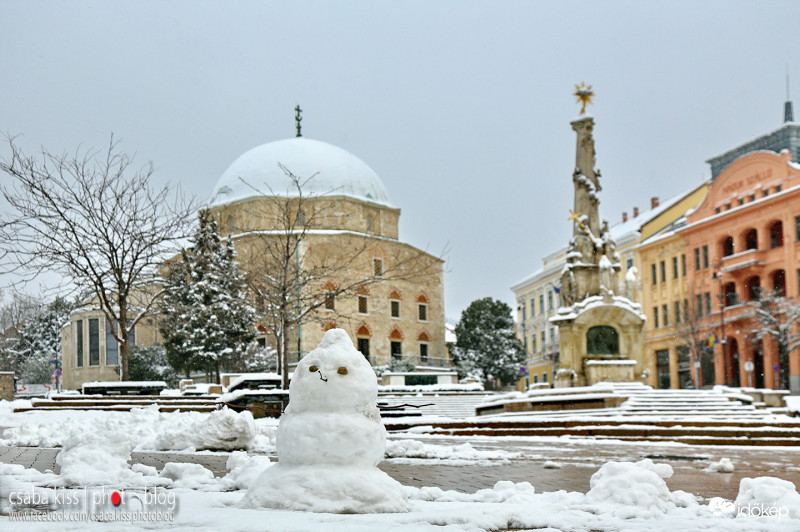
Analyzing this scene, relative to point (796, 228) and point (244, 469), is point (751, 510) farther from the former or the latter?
point (796, 228)

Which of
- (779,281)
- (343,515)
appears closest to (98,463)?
(343,515)

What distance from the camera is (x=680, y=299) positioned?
52406 mm

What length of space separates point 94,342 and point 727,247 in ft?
132

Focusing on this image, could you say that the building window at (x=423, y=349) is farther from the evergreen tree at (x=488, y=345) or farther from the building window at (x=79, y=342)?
the building window at (x=79, y=342)

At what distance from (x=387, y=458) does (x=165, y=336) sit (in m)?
34.7

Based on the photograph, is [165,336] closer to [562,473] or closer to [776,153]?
[776,153]

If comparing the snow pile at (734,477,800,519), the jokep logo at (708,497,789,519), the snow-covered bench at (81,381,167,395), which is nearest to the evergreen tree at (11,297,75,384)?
the snow-covered bench at (81,381,167,395)

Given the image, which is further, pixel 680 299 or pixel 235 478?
pixel 680 299

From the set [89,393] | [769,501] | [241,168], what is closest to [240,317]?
[89,393]

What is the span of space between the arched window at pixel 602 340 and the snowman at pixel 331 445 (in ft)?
70.1

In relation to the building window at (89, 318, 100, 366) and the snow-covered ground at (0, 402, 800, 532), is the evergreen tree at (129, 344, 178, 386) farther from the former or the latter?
the snow-covered ground at (0, 402, 800, 532)

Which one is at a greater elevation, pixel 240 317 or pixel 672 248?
pixel 672 248

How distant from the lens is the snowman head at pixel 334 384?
5.88 m

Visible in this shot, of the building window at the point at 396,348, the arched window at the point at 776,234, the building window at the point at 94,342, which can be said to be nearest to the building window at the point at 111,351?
the building window at the point at 94,342
